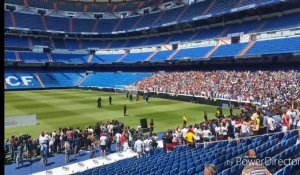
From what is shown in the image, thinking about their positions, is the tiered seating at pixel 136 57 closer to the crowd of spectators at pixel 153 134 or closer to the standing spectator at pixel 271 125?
the crowd of spectators at pixel 153 134

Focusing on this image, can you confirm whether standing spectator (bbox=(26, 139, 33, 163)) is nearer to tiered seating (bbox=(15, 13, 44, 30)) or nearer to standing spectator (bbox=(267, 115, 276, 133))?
→ standing spectator (bbox=(267, 115, 276, 133))

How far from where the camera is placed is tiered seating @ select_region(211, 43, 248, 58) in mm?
44291

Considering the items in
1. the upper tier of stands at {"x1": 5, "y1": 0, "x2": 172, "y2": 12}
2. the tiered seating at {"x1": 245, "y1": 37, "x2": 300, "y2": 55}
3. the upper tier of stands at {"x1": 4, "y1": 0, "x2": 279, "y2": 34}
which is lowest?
the tiered seating at {"x1": 245, "y1": 37, "x2": 300, "y2": 55}

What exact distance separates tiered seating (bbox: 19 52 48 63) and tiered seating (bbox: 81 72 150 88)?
437 inches

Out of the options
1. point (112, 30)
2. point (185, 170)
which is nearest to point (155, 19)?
point (112, 30)

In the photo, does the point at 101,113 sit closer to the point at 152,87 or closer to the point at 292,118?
the point at 152,87

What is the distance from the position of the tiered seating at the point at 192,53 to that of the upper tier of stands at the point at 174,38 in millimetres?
2933

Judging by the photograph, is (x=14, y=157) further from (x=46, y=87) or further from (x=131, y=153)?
(x=46, y=87)

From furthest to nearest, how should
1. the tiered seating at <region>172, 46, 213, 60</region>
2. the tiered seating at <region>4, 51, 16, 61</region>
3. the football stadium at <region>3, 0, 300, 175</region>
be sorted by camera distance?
the tiered seating at <region>4, 51, 16, 61</region> → the tiered seating at <region>172, 46, 213, 60</region> → the football stadium at <region>3, 0, 300, 175</region>

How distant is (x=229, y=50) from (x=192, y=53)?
8317 millimetres

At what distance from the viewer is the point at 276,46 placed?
39344mm

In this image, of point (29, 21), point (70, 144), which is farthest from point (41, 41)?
point (70, 144)

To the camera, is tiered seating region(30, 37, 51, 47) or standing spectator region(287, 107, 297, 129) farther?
tiered seating region(30, 37, 51, 47)

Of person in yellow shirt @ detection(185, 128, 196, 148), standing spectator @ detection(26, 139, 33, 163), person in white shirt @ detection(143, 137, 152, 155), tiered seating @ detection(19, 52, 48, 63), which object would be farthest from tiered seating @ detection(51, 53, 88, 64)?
person in yellow shirt @ detection(185, 128, 196, 148)
